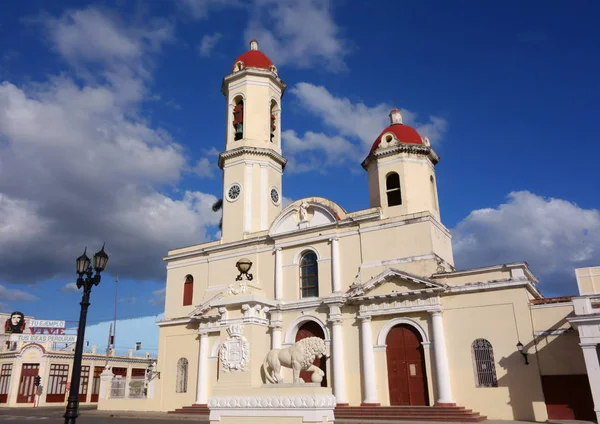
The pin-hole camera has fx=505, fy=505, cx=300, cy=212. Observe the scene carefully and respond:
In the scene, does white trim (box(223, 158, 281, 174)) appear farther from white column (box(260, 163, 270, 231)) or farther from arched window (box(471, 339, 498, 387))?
arched window (box(471, 339, 498, 387))

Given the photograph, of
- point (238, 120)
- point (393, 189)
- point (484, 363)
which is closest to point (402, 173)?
point (393, 189)

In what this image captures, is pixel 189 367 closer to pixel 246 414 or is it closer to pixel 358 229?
pixel 358 229

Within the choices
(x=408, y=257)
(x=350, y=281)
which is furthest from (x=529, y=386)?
(x=350, y=281)

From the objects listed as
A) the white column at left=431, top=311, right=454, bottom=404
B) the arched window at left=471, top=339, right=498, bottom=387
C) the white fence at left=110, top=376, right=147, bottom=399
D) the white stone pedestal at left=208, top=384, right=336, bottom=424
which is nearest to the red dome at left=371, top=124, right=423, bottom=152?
the white column at left=431, top=311, right=454, bottom=404

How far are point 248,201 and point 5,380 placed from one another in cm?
2337

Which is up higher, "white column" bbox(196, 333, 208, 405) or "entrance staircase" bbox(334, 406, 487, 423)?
"white column" bbox(196, 333, 208, 405)

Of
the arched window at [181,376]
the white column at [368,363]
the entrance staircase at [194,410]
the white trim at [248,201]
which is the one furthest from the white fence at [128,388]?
the white column at [368,363]

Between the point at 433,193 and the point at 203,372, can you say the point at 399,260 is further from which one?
the point at 203,372

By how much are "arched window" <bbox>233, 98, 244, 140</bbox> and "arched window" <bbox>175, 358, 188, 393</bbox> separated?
12457 millimetres

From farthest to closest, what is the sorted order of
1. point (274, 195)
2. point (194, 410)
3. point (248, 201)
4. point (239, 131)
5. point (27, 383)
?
point (27, 383), point (239, 131), point (274, 195), point (248, 201), point (194, 410)

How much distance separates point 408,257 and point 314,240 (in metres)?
4.64

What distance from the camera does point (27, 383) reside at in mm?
35250

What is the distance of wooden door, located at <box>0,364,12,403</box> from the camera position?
3475cm

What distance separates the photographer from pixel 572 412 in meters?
17.1
